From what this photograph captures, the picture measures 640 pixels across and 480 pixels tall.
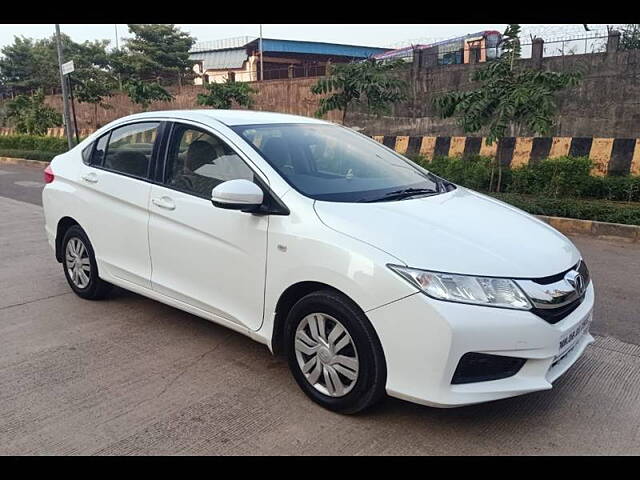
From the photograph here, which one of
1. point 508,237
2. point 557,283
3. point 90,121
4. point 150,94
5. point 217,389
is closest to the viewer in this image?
point 557,283

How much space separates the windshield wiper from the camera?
3.29 meters

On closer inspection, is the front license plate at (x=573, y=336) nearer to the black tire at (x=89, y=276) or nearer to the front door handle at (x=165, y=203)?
the front door handle at (x=165, y=203)

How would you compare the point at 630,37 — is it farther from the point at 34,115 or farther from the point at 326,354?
the point at 34,115

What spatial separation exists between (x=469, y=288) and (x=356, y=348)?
0.63 meters

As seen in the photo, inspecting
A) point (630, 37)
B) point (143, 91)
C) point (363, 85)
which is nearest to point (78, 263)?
point (363, 85)

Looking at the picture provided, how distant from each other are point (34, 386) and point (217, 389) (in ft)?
3.53

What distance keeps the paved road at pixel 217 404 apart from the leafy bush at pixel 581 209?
3.31 m

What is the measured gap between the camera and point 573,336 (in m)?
2.91

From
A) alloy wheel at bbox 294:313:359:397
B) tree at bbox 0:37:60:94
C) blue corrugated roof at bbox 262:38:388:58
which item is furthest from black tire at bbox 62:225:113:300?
tree at bbox 0:37:60:94

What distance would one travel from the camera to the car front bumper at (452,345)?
8.38 ft

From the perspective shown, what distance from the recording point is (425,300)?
101 inches

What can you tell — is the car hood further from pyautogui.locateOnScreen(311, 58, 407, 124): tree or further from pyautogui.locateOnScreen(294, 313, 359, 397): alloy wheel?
pyautogui.locateOnScreen(311, 58, 407, 124): tree

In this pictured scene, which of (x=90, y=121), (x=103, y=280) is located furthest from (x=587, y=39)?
(x=90, y=121)
